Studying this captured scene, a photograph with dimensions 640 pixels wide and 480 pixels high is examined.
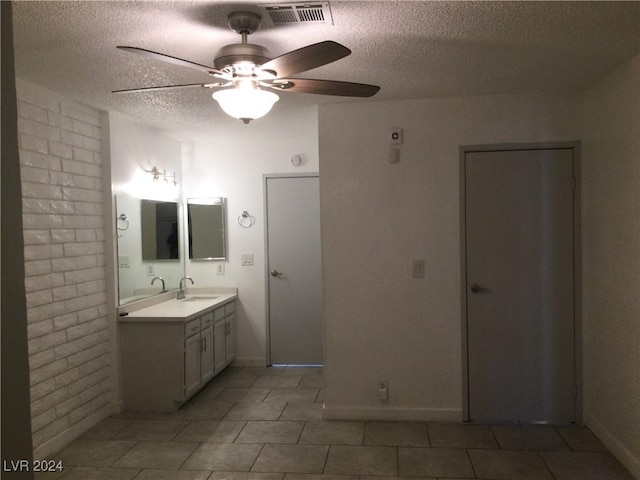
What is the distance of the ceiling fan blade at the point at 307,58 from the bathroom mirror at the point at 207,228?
3329mm

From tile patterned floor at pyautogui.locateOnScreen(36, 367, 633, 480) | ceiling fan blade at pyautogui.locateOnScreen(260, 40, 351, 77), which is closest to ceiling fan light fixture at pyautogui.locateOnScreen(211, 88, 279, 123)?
ceiling fan blade at pyautogui.locateOnScreen(260, 40, 351, 77)

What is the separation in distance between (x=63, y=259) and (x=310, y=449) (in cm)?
214

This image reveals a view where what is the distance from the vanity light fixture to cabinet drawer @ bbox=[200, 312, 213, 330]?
137 cm

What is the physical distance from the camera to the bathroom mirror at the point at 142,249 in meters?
3.94

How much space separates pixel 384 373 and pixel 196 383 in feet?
5.32

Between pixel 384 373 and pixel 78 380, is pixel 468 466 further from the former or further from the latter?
pixel 78 380

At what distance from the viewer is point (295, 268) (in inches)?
200

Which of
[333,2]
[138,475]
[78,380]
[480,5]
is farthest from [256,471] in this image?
[480,5]

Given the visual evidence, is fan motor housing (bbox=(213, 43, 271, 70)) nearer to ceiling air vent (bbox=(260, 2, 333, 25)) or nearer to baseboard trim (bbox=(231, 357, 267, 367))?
ceiling air vent (bbox=(260, 2, 333, 25))

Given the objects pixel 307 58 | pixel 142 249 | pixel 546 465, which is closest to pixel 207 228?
pixel 142 249

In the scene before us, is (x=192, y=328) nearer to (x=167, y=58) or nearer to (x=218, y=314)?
(x=218, y=314)

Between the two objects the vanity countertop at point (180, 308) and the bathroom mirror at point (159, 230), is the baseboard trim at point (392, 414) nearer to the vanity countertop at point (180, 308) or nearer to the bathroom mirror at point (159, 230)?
the vanity countertop at point (180, 308)

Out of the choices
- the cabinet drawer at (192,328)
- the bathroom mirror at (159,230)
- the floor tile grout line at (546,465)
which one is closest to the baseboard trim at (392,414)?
the floor tile grout line at (546,465)

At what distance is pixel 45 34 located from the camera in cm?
224
